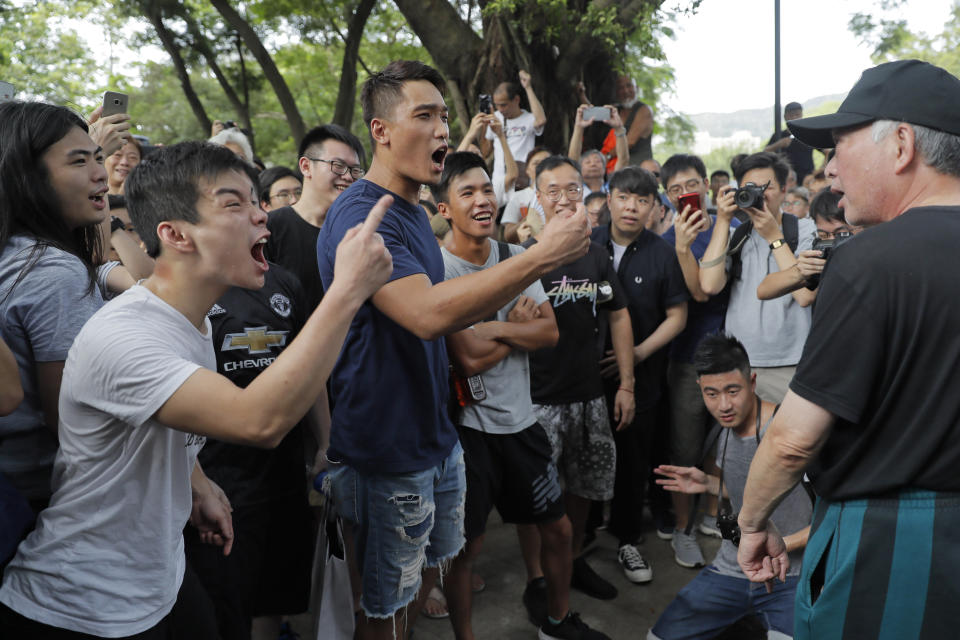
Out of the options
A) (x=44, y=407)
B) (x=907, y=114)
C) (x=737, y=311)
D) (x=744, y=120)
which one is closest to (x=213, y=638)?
(x=44, y=407)

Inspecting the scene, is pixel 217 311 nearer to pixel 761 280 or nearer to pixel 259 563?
pixel 259 563

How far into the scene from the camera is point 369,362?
2.25 meters

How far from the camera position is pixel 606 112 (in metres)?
6.14

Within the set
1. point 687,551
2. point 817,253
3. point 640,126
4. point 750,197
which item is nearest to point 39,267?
point 817,253

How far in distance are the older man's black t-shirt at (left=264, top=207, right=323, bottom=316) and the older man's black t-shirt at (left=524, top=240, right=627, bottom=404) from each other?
1.25m

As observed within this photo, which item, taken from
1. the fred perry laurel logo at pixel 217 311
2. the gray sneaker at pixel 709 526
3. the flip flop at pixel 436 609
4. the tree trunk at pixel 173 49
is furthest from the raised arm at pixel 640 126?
the tree trunk at pixel 173 49

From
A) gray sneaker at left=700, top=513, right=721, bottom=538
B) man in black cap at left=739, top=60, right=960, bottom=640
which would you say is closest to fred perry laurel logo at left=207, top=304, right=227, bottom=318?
man in black cap at left=739, top=60, right=960, bottom=640

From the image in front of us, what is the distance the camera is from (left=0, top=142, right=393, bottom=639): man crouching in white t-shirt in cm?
144

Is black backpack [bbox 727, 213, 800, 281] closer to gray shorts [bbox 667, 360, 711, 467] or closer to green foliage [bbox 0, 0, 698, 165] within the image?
gray shorts [bbox 667, 360, 711, 467]

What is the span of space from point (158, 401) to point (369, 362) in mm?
878

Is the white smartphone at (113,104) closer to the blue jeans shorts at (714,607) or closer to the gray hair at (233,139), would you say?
the gray hair at (233,139)

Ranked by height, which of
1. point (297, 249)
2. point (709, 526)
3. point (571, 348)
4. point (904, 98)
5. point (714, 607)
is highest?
point (904, 98)

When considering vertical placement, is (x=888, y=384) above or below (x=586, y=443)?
above

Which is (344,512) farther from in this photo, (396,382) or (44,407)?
(44,407)
